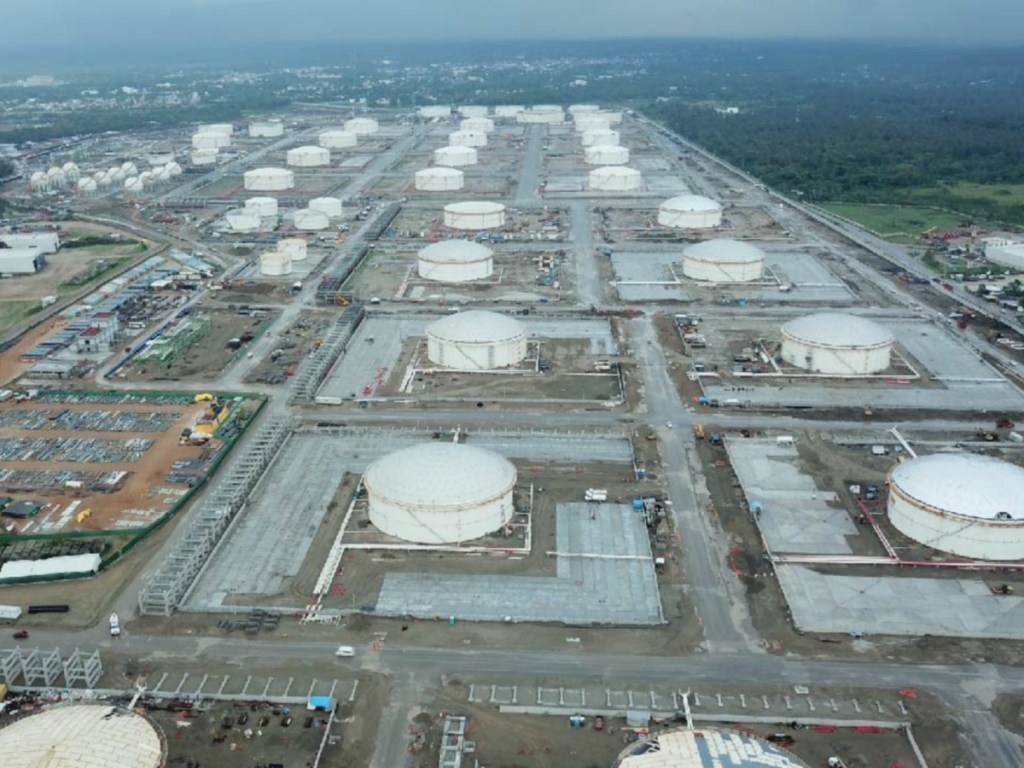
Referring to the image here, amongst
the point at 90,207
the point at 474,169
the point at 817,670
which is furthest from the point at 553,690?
the point at 474,169

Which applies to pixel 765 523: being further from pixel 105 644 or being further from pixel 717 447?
pixel 105 644

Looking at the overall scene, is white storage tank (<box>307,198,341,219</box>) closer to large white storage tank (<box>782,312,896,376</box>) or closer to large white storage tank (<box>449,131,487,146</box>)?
large white storage tank (<box>449,131,487,146</box>)

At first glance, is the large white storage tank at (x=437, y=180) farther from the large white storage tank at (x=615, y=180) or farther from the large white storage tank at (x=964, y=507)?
the large white storage tank at (x=964, y=507)

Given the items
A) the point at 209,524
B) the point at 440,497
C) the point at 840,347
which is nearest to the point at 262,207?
the point at 840,347

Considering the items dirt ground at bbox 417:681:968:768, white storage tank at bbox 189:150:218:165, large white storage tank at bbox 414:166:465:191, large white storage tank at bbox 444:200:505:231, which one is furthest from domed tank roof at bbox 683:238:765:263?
white storage tank at bbox 189:150:218:165

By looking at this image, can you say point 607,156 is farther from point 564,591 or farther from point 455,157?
point 564,591
